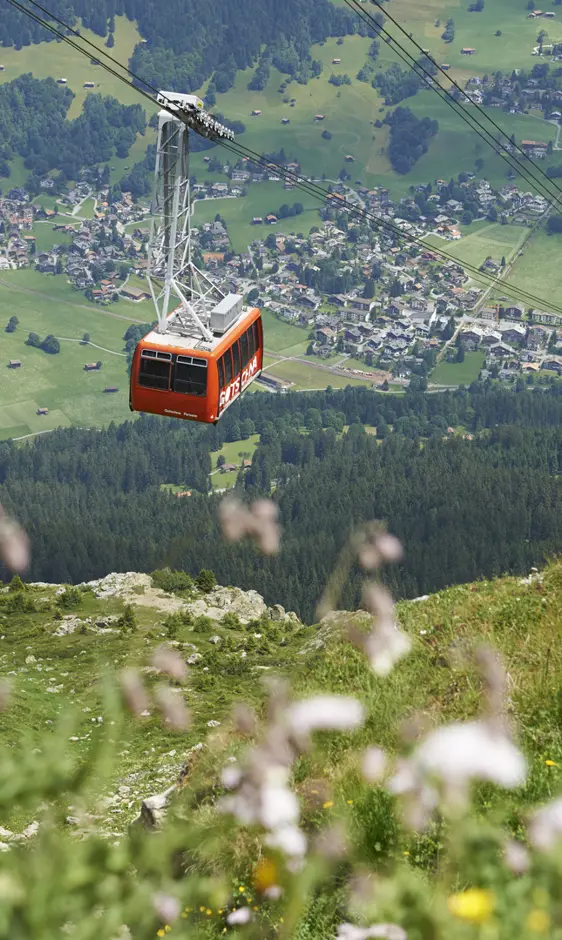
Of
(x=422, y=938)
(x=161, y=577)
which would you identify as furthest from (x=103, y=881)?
(x=161, y=577)

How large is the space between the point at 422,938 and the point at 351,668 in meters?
13.3

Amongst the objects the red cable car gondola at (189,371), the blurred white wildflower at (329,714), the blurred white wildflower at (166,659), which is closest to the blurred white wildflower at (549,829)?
the blurred white wildflower at (329,714)

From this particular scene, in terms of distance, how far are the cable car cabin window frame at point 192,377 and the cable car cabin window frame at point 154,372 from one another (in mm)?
284

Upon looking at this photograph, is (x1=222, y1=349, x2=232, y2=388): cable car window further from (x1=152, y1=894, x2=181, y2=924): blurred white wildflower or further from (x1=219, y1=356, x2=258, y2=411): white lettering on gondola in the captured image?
(x1=152, y1=894, x2=181, y2=924): blurred white wildflower

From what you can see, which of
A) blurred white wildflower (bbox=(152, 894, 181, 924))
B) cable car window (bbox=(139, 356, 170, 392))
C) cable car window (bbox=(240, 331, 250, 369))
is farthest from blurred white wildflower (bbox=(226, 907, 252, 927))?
cable car window (bbox=(240, 331, 250, 369))

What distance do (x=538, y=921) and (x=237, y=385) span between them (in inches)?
1191

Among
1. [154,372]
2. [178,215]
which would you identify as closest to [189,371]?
[154,372]

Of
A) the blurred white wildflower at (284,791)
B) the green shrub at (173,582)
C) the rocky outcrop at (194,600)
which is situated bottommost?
the green shrub at (173,582)

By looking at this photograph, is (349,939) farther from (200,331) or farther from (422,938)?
(200,331)

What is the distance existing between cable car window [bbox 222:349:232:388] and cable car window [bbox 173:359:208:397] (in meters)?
0.97

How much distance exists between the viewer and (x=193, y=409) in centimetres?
3159

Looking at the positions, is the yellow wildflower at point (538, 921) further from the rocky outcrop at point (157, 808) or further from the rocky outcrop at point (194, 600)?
the rocky outcrop at point (194, 600)

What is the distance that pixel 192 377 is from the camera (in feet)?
102

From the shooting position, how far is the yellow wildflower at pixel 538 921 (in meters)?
3.50
